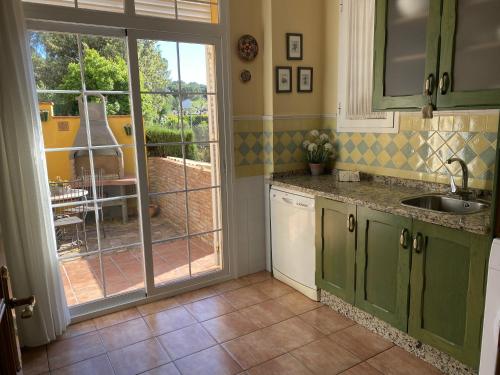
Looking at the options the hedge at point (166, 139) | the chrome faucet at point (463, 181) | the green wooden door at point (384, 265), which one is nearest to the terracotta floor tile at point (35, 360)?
the hedge at point (166, 139)

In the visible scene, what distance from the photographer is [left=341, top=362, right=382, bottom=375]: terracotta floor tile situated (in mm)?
2129

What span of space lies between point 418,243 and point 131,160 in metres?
2.01

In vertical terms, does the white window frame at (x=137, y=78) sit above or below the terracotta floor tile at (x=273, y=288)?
above

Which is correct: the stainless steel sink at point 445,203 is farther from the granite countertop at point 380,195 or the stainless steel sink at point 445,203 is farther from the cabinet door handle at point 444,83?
the cabinet door handle at point 444,83

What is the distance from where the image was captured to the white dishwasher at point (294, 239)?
9.57 feet

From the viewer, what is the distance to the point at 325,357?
228 centimetres

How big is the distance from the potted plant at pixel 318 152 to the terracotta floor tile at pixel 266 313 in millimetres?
1185

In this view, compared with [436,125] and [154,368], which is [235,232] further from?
[436,125]

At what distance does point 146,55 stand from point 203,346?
204 cm

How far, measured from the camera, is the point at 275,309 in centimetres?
286

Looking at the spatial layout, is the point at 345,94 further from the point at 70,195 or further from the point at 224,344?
the point at 70,195

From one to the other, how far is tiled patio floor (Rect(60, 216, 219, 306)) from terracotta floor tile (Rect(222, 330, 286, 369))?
92cm

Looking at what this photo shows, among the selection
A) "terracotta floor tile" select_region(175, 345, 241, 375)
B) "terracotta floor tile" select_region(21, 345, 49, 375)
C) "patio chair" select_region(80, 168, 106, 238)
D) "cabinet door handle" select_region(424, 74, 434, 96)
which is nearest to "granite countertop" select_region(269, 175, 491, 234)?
"cabinet door handle" select_region(424, 74, 434, 96)

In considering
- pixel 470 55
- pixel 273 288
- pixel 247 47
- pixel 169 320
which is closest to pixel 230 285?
pixel 273 288
